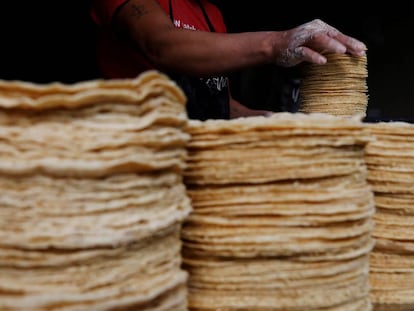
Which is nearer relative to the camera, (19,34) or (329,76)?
(329,76)

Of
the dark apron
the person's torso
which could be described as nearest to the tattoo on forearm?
the person's torso

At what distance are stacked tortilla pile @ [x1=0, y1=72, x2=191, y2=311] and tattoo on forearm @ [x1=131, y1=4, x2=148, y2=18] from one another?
1.14 metres

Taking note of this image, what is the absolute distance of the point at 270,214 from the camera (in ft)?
3.28

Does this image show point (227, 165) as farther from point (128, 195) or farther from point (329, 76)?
point (329, 76)

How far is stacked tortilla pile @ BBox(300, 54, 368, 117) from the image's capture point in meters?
2.55

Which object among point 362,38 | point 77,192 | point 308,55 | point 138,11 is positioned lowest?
point 77,192

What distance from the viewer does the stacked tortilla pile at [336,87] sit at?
255cm

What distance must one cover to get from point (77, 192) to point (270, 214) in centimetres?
40

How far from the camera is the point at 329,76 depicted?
8.56 feet

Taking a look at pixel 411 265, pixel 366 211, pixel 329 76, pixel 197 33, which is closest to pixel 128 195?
pixel 366 211

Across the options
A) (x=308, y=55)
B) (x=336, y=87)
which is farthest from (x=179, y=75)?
(x=336, y=87)

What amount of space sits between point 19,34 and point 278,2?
3487 millimetres

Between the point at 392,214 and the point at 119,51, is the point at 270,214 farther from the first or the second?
the point at 119,51

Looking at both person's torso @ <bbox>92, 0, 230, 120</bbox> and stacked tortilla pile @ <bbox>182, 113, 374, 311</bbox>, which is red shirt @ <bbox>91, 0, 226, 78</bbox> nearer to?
person's torso @ <bbox>92, 0, 230, 120</bbox>
